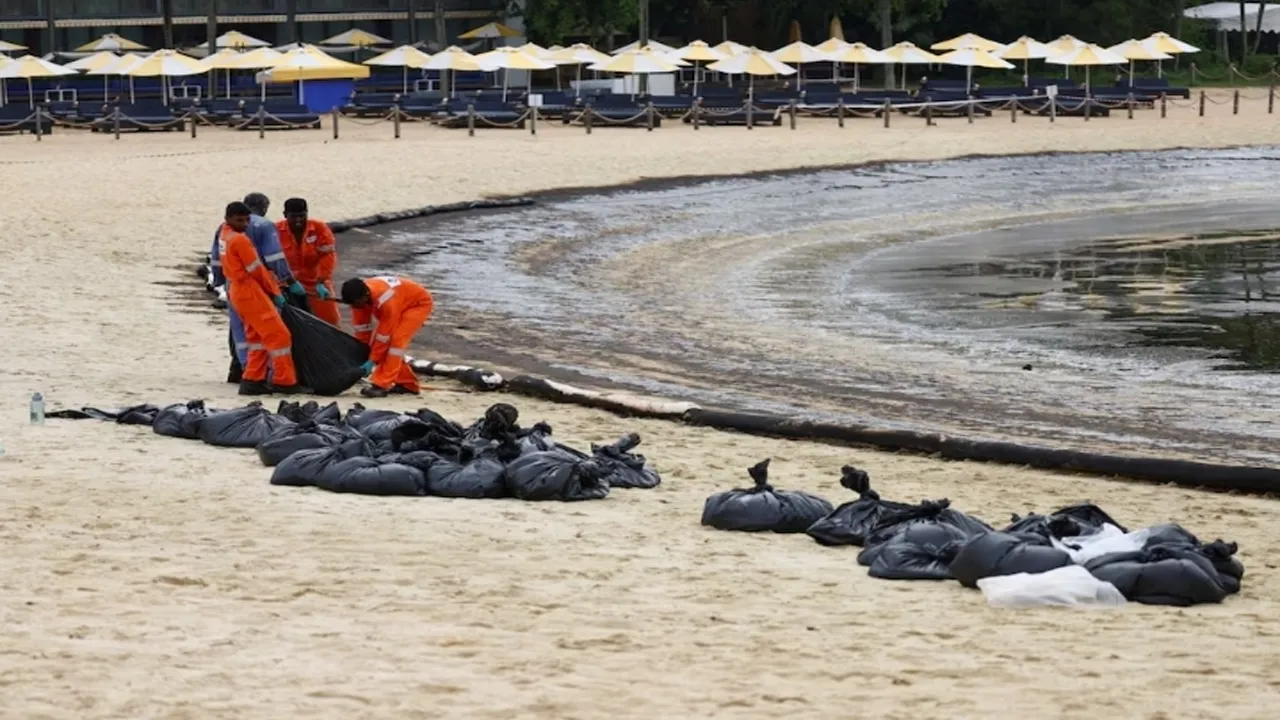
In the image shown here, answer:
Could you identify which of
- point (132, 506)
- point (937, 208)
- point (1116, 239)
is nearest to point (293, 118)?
point (937, 208)

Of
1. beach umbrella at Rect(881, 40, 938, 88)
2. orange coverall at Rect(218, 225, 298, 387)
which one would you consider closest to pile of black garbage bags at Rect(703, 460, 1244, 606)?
orange coverall at Rect(218, 225, 298, 387)

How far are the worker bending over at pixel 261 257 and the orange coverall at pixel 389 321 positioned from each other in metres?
0.47

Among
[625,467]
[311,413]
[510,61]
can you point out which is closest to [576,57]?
[510,61]

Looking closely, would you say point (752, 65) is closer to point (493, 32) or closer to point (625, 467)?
point (493, 32)

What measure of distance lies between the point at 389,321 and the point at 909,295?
9.74m

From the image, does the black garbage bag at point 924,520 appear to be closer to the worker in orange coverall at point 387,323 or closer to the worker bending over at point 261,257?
the worker in orange coverall at point 387,323

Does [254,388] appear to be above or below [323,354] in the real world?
below

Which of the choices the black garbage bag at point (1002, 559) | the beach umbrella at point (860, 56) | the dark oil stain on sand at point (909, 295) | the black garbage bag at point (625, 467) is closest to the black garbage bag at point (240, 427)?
the black garbage bag at point (625, 467)

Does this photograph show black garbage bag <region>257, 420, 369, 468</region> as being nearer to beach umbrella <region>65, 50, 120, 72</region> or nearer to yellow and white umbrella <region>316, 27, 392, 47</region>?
beach umbrella <region>65, 50, 120, 72</region>

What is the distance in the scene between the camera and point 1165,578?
7.86m

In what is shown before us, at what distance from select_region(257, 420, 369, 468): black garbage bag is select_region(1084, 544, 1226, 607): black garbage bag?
4.22 m

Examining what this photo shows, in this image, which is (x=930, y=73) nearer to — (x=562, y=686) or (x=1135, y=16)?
(x=1135, y=16)

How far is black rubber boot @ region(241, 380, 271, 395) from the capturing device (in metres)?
13.7

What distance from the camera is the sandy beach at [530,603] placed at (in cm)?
641
